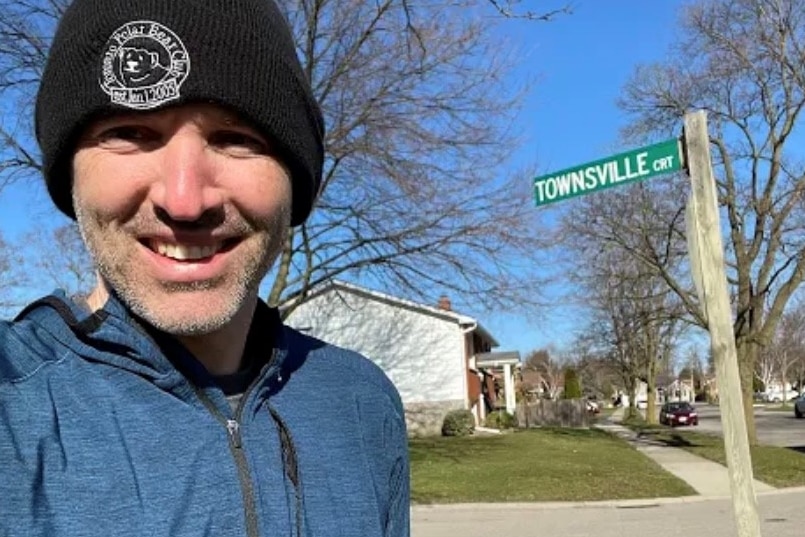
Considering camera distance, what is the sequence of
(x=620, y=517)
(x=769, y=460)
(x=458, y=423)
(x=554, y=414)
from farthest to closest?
1. (x=554, y=414)
2. (x=458, y=423)
3. (x=769, y=460)
4. (x=620, y=517)

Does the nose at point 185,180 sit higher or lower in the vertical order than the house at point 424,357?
lower

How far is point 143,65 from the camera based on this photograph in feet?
4.09

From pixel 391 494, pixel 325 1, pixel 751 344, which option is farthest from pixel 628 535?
pixel 751 344

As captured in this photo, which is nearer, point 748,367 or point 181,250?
point 181,250

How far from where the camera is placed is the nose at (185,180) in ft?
4.05

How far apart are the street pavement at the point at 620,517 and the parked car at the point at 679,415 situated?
101 ft

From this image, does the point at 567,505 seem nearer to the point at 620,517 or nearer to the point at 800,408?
the point at 620,517

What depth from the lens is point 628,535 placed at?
1153cm

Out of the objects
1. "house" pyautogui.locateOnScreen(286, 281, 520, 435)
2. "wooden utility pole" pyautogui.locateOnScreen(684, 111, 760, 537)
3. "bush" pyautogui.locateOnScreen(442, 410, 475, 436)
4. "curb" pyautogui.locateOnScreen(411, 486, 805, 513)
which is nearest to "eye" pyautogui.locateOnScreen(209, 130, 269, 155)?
"wooden utility pole" pyautogui.locateOnScreen(684, 111, 760, 537)

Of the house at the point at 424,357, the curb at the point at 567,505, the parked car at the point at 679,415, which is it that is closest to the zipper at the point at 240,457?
the curb at the point at 567,505

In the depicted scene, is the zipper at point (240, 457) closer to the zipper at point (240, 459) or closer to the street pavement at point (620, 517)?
the zipper at point (240, 459)

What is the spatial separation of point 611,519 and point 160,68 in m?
12.9

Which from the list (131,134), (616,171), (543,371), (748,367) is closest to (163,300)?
(131,134)

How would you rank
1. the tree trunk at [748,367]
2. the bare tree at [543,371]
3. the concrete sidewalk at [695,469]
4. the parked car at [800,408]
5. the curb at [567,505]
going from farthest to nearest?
the bare tree at [543,371]
the parked car at [800,408]
the tree trunk at [748,367]
the concrete sidewalk at [695,469]
the curb at [567,505]
